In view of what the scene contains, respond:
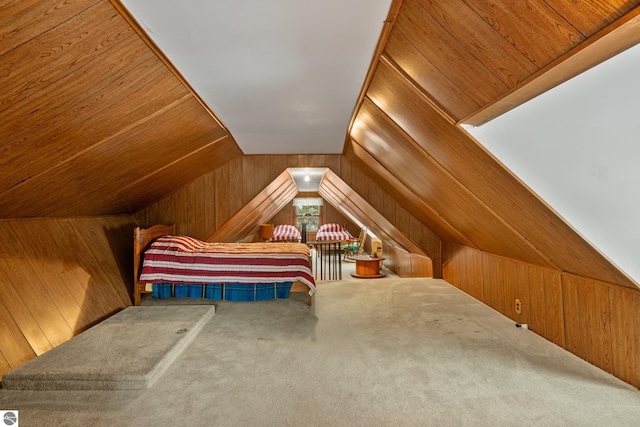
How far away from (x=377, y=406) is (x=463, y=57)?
179 centimetres

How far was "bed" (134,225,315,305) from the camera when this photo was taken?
12.2 ft

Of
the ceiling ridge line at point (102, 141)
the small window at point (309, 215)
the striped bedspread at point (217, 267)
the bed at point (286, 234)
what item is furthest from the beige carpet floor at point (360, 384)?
the small window at point (309, 215)

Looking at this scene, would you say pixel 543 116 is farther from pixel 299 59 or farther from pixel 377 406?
pixel 377 406

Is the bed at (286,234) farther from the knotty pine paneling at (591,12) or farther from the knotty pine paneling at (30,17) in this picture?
the knotty pine paneling at (591,12)

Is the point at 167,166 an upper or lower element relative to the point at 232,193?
upper

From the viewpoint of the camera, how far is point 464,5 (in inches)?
46.7

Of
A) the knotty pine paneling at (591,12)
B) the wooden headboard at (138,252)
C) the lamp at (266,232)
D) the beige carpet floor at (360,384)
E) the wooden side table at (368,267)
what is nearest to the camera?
the knotty pine paneling at (591,12)

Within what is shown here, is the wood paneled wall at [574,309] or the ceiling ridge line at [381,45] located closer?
the ceiling ridge line at [381,45]

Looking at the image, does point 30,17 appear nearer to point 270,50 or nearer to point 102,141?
point 270,50

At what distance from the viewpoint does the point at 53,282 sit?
9.18 feet

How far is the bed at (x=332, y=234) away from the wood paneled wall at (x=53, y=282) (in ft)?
17.5

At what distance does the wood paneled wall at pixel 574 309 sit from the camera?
2109 mm

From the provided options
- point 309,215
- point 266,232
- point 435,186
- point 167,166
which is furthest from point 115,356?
point 309,215

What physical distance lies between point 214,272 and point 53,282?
4.64 ft
